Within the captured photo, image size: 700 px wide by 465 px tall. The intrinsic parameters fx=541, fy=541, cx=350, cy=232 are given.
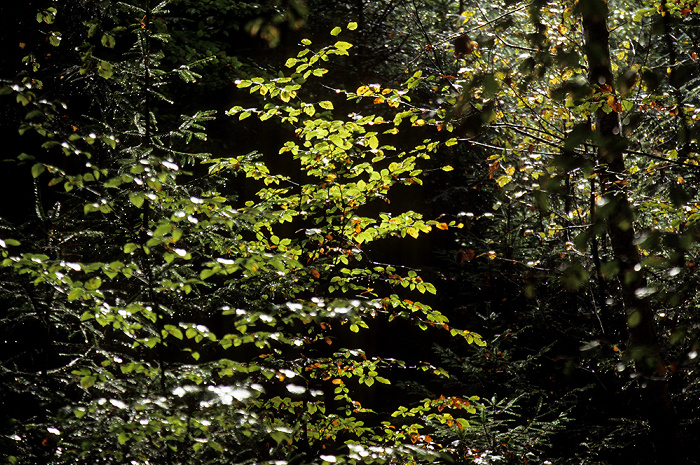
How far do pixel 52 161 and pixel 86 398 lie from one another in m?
1.95

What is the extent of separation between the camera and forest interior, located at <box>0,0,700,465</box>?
2.18 metres

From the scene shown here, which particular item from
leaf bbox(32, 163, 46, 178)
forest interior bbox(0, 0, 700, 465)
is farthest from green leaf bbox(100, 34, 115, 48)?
leaf bbox(32, 163, 46, 178)

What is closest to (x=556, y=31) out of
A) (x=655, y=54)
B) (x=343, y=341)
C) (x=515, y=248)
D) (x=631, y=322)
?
(x=515, y=248)

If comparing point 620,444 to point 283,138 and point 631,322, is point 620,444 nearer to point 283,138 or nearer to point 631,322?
point 631,322

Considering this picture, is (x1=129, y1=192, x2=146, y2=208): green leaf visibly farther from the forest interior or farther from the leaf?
the leaf

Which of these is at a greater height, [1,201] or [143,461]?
[1,201]

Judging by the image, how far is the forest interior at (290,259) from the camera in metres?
2.18

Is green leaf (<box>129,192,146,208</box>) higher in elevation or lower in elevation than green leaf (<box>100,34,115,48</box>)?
lower

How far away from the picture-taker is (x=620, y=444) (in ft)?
16.0

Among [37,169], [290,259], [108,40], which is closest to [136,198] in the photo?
[37,169]

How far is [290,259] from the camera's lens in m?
2.44

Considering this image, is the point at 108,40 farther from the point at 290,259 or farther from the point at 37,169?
the point at 290,259

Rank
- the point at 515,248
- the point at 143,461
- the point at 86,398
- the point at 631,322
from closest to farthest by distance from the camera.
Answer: the point at 631,322, the point at 143,461, the point at 86,398, the point at 515,248

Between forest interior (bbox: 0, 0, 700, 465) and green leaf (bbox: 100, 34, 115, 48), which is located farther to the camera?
green leaf (bbox: 100, 34, 115, 48)
